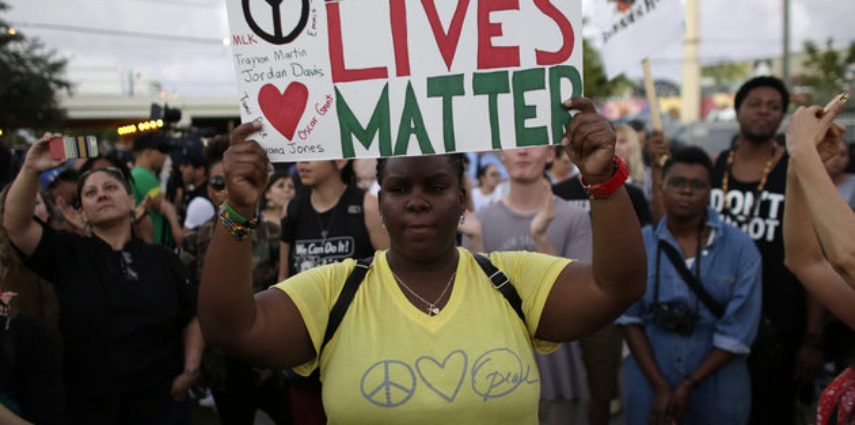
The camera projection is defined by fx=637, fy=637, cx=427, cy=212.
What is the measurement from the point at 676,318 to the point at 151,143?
19.2 feet

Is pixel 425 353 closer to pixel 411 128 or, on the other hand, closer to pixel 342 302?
pixel 342 302

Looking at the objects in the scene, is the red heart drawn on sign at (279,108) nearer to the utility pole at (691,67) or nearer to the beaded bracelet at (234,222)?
the beaded bracelet at (234,222)

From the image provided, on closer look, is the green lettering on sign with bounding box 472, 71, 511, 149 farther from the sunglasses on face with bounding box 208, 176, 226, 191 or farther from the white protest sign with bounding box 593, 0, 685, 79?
the sunglasses on face with bounding box 208, 176, 226, 191

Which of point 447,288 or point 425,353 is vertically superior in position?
point 447,288

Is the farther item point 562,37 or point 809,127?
point 809,127

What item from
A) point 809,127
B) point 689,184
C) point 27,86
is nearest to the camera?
point 809,127

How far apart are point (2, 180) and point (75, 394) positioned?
141cm

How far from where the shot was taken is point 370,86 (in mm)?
1978

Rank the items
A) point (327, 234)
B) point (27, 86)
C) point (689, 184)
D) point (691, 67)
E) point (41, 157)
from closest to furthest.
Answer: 1. point (41, 157)
2. point (689, 184)
3. point (327, 234)
4. point (27, 86)
5. point (691, 67)

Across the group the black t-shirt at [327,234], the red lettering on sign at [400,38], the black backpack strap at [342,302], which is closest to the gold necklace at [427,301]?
the black backpack strap at [342,302]

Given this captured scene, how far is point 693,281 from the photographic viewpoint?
3.37 metres

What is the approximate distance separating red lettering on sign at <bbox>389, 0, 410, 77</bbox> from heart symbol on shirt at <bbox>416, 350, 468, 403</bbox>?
88cm

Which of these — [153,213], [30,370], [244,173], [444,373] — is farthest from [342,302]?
[153,213]

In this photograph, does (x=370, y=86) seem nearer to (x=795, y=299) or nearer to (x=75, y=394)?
(x=75, y=394)
